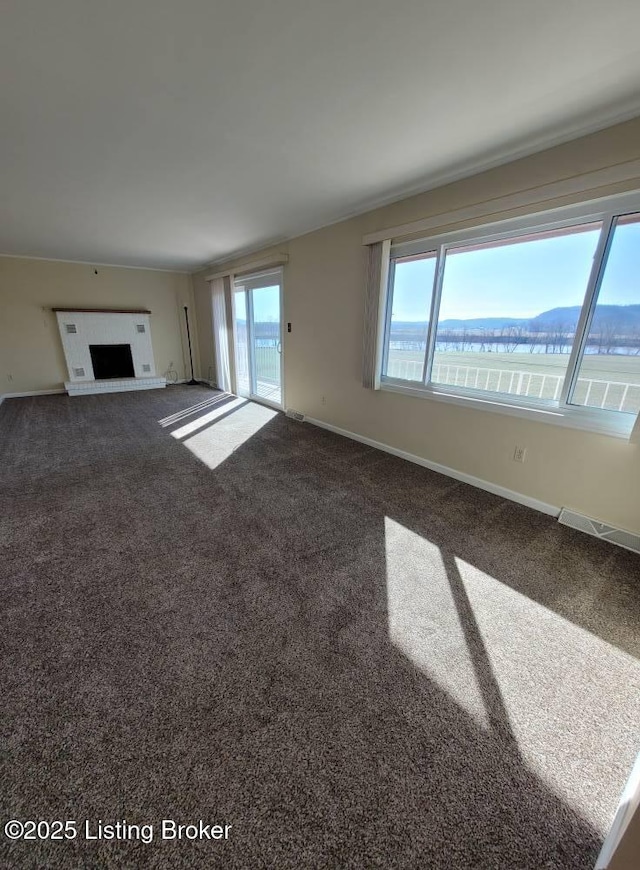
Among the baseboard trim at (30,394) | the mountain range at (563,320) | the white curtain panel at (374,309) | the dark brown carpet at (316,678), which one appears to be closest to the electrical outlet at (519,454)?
the dark brown carpet at (316,678)

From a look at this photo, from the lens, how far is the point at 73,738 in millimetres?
1117

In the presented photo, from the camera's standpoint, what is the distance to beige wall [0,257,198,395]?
18.7 ft

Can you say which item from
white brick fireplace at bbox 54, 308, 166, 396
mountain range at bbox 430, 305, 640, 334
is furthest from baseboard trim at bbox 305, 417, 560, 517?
Answer: white brick fireplace at bbox 54, 308, 166, 396

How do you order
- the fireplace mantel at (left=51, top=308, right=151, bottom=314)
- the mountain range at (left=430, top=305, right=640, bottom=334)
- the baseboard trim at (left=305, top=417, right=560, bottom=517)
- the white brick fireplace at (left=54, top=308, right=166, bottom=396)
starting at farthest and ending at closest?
1. the white brick fireplace at (left=54, top=308, right=166, bottom=396)
2. the fireplace mantel at (left=51, top=308, right=151, bottom=314)
3. the baseboard trim at (left=305, top=417, right=560, bottom=517)
4. the mountain range at (left=430, top=305, right=640, bottom=334)

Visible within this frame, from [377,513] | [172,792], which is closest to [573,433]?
[377,513]

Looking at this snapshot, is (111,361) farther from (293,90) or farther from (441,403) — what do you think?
(441,403)

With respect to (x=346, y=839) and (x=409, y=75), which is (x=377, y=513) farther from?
(x=409, y=75)

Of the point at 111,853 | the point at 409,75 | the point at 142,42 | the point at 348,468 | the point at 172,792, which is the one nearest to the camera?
the point at 111,853

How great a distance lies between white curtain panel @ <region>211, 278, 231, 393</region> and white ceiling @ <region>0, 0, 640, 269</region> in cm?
305

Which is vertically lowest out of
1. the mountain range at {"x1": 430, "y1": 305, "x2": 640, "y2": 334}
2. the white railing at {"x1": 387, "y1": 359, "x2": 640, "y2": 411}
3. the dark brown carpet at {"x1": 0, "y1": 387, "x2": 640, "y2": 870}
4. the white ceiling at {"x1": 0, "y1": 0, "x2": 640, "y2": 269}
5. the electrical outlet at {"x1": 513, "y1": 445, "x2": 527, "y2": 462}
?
the dark brown carpet at {"x1": 0, "y1": 387, "x2": 640, "y2": 870}

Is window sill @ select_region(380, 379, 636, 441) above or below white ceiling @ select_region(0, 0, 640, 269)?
below

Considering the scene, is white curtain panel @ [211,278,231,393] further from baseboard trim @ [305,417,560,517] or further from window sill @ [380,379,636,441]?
window sill @ [380,379,636,441]

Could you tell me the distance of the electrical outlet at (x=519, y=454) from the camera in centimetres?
258

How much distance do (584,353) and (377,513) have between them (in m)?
1.77
